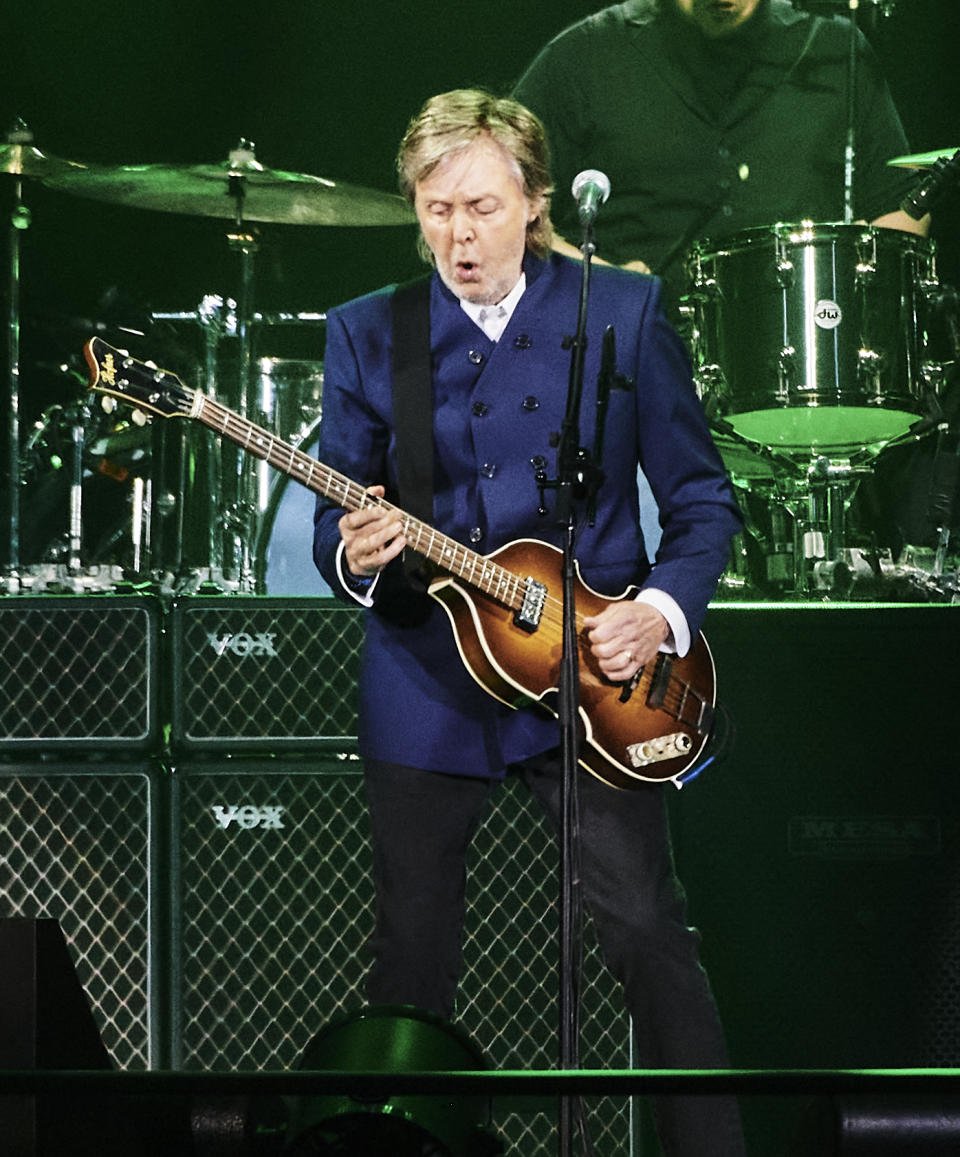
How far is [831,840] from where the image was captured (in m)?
3.47

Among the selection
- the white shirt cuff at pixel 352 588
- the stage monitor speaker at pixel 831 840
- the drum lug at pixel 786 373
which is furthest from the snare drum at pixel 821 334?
the white shirt cuff at pixel 352 588

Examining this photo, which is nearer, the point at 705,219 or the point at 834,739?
the point at 834,739

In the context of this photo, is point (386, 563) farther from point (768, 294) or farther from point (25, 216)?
point (25, 216)

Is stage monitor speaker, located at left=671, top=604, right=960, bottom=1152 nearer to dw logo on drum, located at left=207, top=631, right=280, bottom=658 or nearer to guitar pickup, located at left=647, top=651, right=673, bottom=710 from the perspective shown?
guitar pickup, located at left=647, top=651, right=673, bottom=710

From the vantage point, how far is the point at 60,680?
3.63m

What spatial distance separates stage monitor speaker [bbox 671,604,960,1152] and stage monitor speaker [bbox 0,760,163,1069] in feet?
4.05

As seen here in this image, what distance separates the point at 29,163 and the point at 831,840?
11.6 feet

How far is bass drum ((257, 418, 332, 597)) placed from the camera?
509 centimetres

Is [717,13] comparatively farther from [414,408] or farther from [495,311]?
[414,408]

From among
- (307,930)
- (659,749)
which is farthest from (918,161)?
(307,930)

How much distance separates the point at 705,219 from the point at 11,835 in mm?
2999

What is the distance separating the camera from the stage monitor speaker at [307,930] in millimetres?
3533

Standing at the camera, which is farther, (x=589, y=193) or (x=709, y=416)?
(x=709, y=416)

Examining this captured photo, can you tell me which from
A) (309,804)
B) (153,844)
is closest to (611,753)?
(309,804)
